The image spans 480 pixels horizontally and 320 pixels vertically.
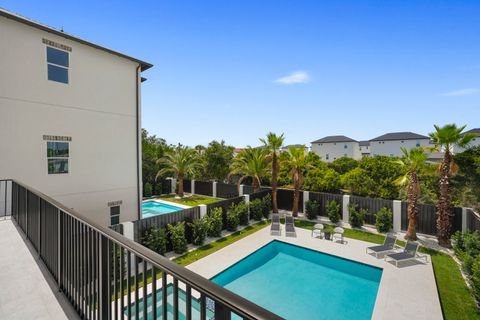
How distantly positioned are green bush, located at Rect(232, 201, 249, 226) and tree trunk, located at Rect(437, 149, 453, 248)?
9985 mm

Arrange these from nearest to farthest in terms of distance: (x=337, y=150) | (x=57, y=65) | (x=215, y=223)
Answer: (x=57, y=65), (x=215, y=223), (x=337, y=150)

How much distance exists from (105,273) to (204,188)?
22.8m

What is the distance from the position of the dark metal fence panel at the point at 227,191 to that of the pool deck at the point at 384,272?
8954mm

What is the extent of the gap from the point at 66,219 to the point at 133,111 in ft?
36.1

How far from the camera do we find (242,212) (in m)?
15.0

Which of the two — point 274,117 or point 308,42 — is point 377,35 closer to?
point 308,42

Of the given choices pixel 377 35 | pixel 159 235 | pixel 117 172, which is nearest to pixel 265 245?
pixel 159 235

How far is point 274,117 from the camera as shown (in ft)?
95.7

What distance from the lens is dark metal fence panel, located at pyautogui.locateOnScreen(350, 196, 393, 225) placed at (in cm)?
1454

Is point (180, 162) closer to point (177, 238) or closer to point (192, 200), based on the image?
point (192, 200)

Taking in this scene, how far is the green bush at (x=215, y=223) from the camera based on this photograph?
12.8 m

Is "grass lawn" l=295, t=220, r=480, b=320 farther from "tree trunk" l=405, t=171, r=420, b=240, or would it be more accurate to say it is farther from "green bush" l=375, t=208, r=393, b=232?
"green bush" l=375, t=208, r=393, b=232

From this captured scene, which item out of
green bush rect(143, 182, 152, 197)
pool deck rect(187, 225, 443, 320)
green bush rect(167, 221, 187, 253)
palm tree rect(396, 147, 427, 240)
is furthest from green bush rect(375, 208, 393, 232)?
green bush rect(143, 182, 152, 197)

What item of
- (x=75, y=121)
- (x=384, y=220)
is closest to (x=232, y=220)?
(x=384, y=220)
